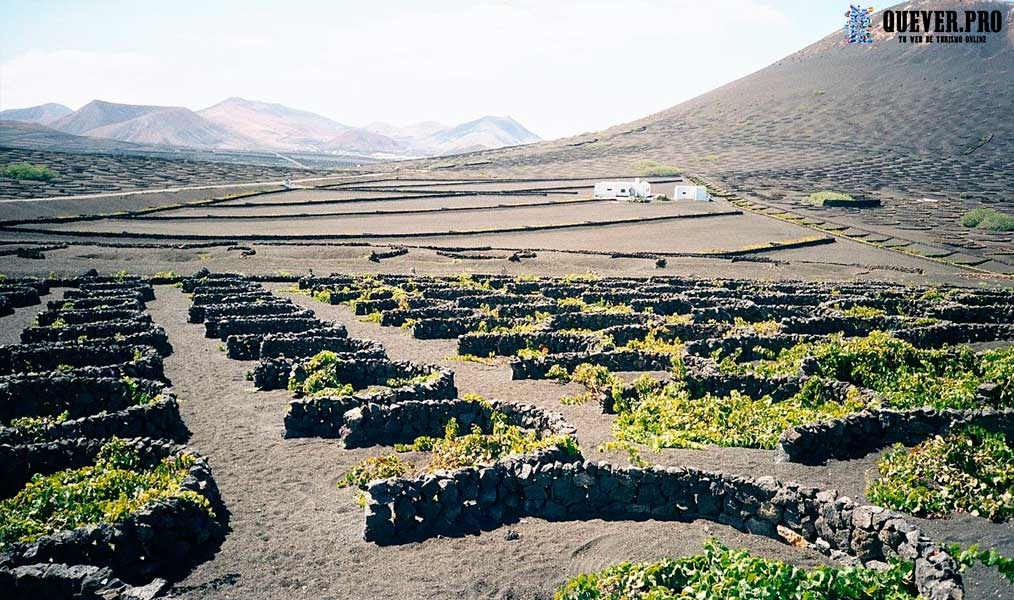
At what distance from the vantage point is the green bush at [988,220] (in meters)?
83.8

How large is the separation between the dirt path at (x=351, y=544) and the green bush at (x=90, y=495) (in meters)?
1.34

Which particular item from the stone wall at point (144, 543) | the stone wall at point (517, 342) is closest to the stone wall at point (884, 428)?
the stone wall at point (517, 342)

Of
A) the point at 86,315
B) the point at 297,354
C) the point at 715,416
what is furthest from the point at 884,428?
the point at 86,315

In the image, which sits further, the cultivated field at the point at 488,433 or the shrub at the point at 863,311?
the shrub at the point at 863,311

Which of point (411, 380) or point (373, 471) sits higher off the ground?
point (411, 380)

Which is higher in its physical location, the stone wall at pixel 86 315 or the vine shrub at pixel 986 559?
the stone wall at pixel 86 315

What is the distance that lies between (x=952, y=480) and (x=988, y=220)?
86.8 m

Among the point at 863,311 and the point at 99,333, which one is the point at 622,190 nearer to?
the point at 863,311

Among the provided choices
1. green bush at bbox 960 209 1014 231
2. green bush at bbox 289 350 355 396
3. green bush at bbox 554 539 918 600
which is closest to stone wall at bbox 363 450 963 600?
green bush at bbox 554 539 918 600

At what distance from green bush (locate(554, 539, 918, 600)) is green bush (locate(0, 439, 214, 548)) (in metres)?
7.64

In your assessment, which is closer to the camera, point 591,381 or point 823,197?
point 591,381

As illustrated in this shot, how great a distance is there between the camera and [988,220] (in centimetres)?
8512

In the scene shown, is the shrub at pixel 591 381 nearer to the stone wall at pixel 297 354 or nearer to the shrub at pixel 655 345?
the shrub at pixel 655 345

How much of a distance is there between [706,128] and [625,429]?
192958 mm
